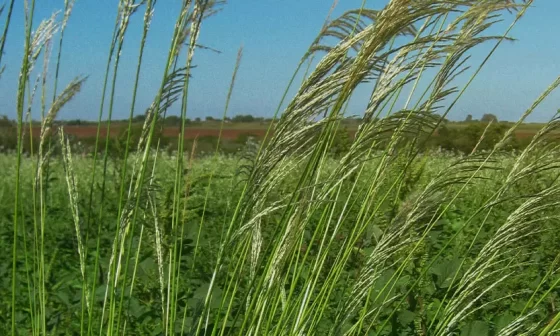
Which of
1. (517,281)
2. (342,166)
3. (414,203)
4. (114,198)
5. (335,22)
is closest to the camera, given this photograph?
(342,166)

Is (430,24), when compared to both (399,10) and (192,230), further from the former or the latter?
(192,230)

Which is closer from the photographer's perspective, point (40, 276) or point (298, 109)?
point (298, 109)

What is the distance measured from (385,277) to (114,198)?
159 inches

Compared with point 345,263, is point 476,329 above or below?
below

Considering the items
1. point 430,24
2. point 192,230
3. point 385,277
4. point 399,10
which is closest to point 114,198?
point 192,230

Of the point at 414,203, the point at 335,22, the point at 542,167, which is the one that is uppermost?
the point at 335,22

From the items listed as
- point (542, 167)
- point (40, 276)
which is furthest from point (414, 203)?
point (40, 276)

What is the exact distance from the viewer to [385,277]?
278cm

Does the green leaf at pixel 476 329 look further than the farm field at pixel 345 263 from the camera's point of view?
Yes

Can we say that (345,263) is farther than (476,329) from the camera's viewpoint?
No

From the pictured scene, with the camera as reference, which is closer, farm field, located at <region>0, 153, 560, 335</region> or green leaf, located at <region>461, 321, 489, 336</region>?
farm field, located at <region>0, 153, 560, 335</region>

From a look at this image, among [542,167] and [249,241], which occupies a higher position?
[542,167]

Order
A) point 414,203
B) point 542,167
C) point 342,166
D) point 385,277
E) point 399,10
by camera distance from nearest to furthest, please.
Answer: point 399,10 → point 342,166 → point 414,203 → point 542,167 → point 385,277

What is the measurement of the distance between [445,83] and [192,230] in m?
1.75
